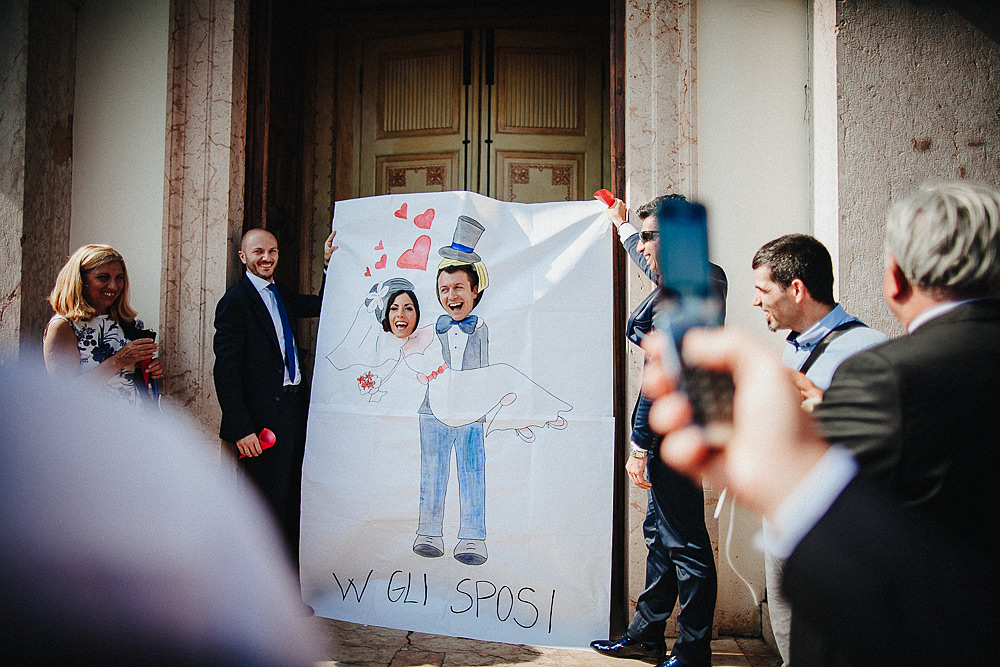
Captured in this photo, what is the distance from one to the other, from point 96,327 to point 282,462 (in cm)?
107

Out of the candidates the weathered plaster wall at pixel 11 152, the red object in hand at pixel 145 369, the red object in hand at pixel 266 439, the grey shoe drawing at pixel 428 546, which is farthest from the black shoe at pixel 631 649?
the weathered plaster wall at pixel 11 152

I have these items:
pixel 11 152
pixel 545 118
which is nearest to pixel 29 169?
pixel 11 152

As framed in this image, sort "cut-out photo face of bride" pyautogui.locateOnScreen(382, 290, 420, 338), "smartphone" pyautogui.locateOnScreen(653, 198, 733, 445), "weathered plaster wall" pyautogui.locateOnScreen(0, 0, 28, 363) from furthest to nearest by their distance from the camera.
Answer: "weathered plaster wall" pyautogui.locateOnScreen(0, 0, 28, 363), "cut-out photo face of bride" pyautogui.locateOnScreen(382, 290, 420, 338), "smartphone" pyautogui.locateOnScreen(653, 198, 733, 445)

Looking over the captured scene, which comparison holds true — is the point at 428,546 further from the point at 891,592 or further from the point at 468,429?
the point at 891,592

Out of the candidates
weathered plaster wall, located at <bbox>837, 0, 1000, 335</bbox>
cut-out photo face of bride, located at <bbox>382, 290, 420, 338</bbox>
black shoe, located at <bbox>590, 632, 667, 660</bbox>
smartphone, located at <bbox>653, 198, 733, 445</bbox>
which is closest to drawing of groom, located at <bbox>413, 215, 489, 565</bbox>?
cut-out photo face of bride, located at <bbox>382, 290, 420, 338</bbox>

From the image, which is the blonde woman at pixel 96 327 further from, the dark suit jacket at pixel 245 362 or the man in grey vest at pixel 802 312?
the man in grey vest at pixel 802 312

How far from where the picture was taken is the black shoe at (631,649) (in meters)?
2.69

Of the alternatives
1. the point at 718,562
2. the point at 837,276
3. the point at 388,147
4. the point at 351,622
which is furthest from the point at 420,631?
the point at 388,147

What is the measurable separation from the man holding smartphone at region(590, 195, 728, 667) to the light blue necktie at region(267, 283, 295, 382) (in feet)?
5.66

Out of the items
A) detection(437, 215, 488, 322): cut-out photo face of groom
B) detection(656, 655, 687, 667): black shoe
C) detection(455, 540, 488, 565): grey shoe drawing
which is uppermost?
detection(437, 215, 488, 322): cut-out photo face of groom

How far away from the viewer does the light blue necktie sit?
315 centimetres

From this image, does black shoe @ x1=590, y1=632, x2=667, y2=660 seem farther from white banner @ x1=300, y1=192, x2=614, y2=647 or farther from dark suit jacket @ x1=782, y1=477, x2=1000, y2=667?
dark suit jacket @ x1=782, y1=477, x2=1000, y2=667

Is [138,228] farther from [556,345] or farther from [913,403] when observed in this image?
[913,403]

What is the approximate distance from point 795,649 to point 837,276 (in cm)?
204
